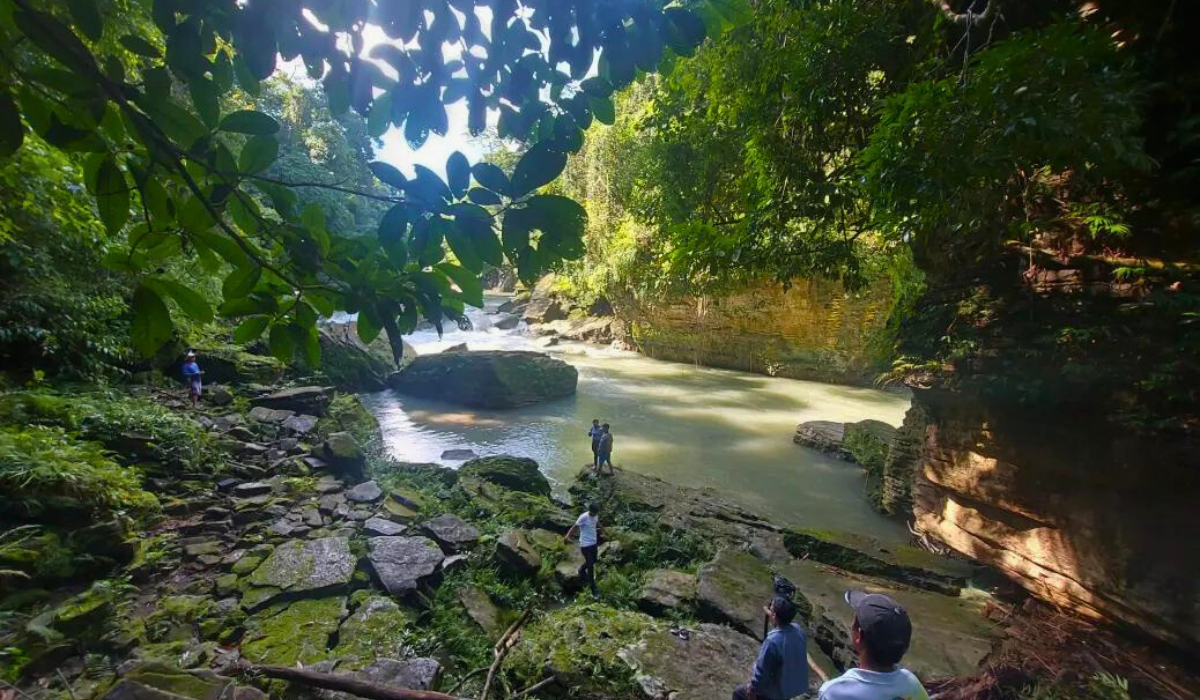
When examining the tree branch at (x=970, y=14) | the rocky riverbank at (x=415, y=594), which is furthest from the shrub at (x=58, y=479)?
the tree branch at (x=970, y=14)

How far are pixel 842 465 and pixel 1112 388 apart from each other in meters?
7.29

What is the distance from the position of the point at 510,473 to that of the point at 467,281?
776 cm

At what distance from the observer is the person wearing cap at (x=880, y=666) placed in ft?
5.86

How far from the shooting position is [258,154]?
1.09 meters

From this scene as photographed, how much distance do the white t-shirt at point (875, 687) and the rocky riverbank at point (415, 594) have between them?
6.04 ft

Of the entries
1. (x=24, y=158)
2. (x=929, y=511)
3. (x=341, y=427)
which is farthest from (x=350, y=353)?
(x=929, y=511)

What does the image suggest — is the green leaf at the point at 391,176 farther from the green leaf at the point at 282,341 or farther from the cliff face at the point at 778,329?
the cliff face at the point at 778,329

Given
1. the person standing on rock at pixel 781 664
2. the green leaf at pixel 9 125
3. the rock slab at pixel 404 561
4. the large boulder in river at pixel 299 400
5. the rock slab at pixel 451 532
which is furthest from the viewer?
the large boulder in river at pixel 299 400

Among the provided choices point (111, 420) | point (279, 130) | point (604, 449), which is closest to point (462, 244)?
point (279, 130)

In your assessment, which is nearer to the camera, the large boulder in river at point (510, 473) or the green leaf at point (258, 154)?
the green leaf at point (258, 154)

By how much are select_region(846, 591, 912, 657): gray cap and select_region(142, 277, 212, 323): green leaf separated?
2.24 metres

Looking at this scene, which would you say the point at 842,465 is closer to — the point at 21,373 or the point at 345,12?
the point at 345,12

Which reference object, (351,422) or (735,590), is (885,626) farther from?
(351,422)

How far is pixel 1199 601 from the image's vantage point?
11.2ft
